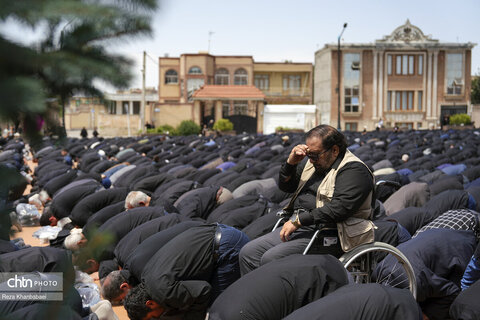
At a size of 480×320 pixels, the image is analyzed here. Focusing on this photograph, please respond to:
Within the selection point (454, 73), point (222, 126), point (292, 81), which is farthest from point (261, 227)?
point (292, 81)

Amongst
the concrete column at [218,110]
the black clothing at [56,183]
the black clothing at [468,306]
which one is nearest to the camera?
the black clothing at [468,306]

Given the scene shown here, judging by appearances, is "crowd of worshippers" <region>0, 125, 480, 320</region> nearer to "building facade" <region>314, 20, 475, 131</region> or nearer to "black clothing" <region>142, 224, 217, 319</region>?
"black clothing" <region>142, 224, 217, 319</region>

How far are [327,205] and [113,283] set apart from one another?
2.92m

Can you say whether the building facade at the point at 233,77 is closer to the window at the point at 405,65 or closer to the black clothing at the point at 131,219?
the window at the point at 405,65

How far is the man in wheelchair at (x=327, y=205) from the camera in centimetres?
454

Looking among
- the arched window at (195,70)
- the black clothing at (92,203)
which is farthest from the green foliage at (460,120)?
the black clothing at (92,203)

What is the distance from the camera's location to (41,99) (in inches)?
46.0

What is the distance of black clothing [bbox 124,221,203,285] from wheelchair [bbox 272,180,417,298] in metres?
1.94

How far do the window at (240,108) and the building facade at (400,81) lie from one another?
8.90m

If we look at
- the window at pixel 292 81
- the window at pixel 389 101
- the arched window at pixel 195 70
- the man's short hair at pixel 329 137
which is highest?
the arched window at pixel 195 70

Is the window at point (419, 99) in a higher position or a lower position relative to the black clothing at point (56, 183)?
higher

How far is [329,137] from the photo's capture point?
4.80 m

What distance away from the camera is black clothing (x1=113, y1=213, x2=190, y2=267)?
646 centimetres

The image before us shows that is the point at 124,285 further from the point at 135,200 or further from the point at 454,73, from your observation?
the point at 454,73
